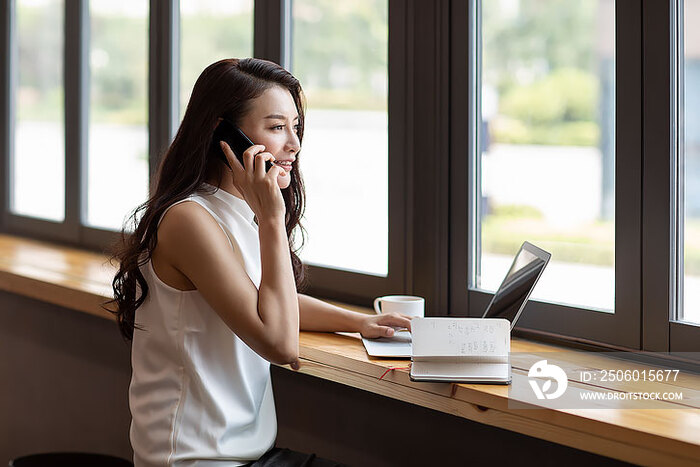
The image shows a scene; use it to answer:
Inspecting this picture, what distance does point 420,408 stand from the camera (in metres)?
1.95

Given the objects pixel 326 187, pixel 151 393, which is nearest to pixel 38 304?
pixel 326 187

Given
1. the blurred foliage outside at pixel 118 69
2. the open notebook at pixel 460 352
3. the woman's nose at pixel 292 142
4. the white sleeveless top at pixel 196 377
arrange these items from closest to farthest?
the open notebook at pixel 460 352, the white sleeveless top at pixel 196 377, the woman's nose at pixel 292 142, the blurred foliage outside at pixel 118 69

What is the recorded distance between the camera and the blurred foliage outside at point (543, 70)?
1836 millimetres

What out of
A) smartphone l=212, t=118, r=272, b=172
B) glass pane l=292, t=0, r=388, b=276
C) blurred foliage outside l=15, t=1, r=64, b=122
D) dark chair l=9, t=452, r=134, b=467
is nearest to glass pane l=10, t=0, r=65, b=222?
blurred foliage outside l=15, t=1, r=64, b=122

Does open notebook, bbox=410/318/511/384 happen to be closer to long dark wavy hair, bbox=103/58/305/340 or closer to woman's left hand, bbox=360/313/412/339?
woman's left hand, bbox=360/313/412/339

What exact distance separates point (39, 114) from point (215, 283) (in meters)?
2.41

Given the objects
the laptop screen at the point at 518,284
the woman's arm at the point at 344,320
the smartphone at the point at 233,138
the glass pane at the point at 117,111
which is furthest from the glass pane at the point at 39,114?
the laptop screen at the point at 518,284

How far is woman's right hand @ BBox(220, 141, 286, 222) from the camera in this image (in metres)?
1.68

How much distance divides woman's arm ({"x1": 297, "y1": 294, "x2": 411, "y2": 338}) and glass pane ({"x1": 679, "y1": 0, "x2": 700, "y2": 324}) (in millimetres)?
580

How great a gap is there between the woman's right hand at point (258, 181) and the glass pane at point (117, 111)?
1.49 meters

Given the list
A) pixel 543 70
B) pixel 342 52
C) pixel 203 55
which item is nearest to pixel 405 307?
pixel 543 70

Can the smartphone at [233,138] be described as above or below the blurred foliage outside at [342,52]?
below

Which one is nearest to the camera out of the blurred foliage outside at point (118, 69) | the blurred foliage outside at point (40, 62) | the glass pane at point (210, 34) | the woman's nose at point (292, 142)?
the woman's nose at point (292, 142)

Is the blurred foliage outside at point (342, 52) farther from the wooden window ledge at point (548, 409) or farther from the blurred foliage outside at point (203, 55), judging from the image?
the wooden window ledge at point (548, 409)
